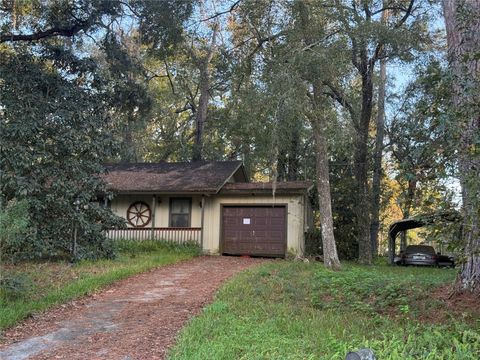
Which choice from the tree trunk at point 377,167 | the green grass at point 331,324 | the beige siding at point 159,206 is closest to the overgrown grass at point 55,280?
the green grass at point 331,324

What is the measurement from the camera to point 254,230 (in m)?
17.7

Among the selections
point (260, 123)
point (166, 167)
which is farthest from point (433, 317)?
point (166, 167)

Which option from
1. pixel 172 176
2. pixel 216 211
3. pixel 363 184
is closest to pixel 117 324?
pixel 216 211

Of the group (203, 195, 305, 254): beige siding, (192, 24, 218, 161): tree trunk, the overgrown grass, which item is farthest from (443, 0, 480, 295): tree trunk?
(192, 24, 218, 161): tree trunk

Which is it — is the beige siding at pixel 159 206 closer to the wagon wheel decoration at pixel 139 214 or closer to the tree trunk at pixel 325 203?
the wagon wheel decoration at pixel 139 214

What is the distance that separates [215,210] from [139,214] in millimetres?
3425

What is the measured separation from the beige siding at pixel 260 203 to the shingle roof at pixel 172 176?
83 centimetres

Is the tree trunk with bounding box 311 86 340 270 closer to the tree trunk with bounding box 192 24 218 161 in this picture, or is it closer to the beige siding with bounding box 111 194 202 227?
the beige siding with bounding box 111 194 202 227

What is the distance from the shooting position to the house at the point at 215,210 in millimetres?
17406

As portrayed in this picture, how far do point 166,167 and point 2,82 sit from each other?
1037 centimetres

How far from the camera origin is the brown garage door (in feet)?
57.2

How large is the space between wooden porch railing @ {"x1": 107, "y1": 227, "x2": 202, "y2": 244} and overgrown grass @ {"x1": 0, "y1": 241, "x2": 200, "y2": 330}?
241cm

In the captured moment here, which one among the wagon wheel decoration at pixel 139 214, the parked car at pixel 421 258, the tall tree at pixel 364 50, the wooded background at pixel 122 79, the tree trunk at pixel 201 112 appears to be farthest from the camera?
the tree trunk at pixel 201 112

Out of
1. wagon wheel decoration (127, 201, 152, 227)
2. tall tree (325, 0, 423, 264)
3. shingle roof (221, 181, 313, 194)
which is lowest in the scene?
wagon wheel decoration (127, 201, 152, 227)
